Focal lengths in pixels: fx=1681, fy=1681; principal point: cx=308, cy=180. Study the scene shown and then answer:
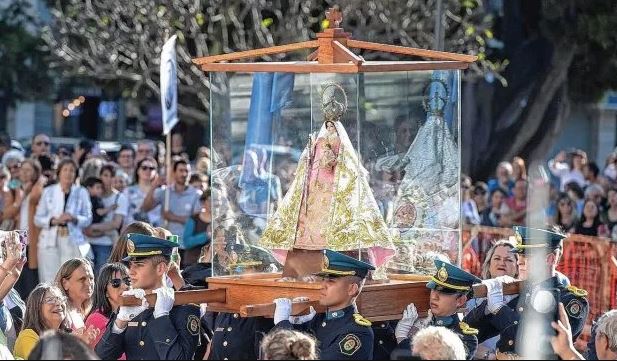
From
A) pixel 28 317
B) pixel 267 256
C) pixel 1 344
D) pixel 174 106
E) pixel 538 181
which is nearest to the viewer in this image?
pixel 538 181

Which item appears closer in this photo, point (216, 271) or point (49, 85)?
point (216, 271)

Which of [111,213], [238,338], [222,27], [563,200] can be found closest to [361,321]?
[238,338]

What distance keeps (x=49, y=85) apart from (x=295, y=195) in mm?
25169

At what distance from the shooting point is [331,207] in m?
9.69

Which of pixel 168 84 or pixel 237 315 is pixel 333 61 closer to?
pixel 237 315

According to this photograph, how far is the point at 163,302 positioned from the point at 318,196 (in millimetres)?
1271

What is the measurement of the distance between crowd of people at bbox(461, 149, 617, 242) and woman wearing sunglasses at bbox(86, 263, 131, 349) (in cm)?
589

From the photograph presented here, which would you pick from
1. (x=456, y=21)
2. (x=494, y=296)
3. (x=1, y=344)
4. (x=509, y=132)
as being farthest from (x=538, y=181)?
(x=509, y=132)

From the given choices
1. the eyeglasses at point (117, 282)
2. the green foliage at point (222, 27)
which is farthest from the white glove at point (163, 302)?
the green foliage at point (222, 27)

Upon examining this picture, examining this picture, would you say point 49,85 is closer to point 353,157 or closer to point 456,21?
point 456,21

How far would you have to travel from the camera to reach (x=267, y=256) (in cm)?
1027

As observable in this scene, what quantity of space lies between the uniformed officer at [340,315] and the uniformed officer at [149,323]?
57 centimetres

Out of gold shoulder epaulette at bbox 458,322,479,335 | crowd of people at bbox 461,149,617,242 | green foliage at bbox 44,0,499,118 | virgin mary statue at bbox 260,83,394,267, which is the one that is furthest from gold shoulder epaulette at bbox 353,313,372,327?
green foliage at bbox 44,0,499,118

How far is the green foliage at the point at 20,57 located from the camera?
32219mm
